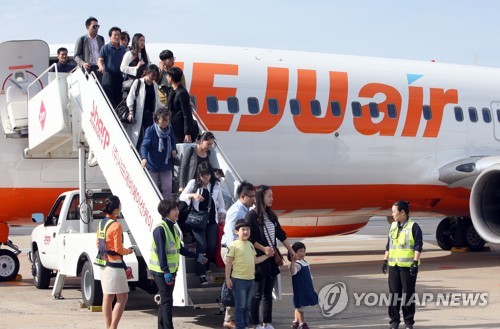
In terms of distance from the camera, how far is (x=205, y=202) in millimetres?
10359

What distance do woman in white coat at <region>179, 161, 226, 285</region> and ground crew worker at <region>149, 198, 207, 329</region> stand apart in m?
0.92

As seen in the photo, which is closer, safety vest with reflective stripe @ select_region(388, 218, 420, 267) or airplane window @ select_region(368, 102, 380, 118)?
safety vest with reflective stripe @ select_region(388, 218, 420, 267)

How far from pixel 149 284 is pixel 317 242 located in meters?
15.9

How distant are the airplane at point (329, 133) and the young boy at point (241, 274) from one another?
205 inches

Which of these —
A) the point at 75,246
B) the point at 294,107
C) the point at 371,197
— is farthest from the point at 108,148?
the point at 371,197

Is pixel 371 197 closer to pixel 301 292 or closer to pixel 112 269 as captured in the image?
pixel 301 292

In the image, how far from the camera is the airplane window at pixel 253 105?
51.9ft

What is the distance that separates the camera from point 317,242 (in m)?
27.1

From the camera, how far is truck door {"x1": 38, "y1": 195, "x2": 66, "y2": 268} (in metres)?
13.4

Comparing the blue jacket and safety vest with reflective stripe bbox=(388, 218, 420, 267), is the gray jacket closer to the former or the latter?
the blue jacket

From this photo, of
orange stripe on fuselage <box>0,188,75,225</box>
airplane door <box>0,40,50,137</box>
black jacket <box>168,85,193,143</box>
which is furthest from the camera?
orange stripe on fuselage <box>0,188,75,225</box>

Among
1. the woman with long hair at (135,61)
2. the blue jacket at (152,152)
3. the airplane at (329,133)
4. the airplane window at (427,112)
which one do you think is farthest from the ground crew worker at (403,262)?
the airplane window at (427,112)

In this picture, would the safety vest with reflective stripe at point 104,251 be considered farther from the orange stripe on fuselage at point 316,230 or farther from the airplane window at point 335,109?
the orange stripe on fuselage at point 316,230

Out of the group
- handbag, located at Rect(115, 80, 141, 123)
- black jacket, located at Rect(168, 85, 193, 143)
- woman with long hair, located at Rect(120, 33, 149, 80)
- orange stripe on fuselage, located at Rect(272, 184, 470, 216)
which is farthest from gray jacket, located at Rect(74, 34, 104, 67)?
orange stripe on fuselage, located at Rect(272, 184, 470, 216)
